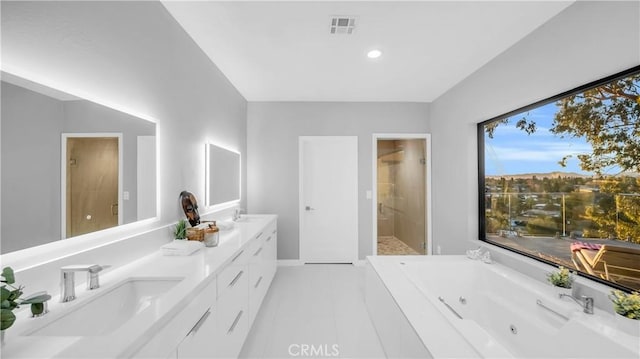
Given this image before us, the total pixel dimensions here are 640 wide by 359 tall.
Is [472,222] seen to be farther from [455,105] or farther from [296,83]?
[296,83]

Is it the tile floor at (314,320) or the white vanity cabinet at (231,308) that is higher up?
the white vanity cabinet at (231,308)

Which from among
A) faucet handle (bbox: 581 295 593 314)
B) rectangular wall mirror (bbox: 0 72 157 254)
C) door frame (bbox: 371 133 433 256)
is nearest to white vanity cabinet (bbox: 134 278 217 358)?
rectangular wall mirror (bbox: 0 72 157 254)

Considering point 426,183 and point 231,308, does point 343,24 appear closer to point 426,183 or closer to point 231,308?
point 231,308

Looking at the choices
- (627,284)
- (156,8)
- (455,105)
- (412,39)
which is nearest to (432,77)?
(455,105)

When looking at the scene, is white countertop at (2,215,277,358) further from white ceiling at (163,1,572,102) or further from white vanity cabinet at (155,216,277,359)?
white ceiling at (163,1,572,102)

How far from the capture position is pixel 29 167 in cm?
103

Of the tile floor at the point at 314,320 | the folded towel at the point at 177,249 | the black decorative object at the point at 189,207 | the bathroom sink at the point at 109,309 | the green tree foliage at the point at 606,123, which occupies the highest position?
the green tree foliage at the point at 606,123

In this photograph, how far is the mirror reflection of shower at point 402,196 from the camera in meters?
4.33

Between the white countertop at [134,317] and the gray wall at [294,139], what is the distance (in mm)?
2200

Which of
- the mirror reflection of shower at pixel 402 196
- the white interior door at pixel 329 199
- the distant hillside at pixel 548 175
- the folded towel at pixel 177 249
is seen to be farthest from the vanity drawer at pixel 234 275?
the mirror reflection of shower at pixel 402 196

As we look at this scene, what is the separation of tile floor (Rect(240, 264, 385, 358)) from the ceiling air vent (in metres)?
2.54

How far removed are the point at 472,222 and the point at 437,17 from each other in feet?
7.12

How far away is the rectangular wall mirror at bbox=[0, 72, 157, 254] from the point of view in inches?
38.8

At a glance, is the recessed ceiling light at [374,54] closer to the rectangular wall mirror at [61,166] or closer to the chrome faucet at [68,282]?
the rectangular wall mirror at [61,166]
